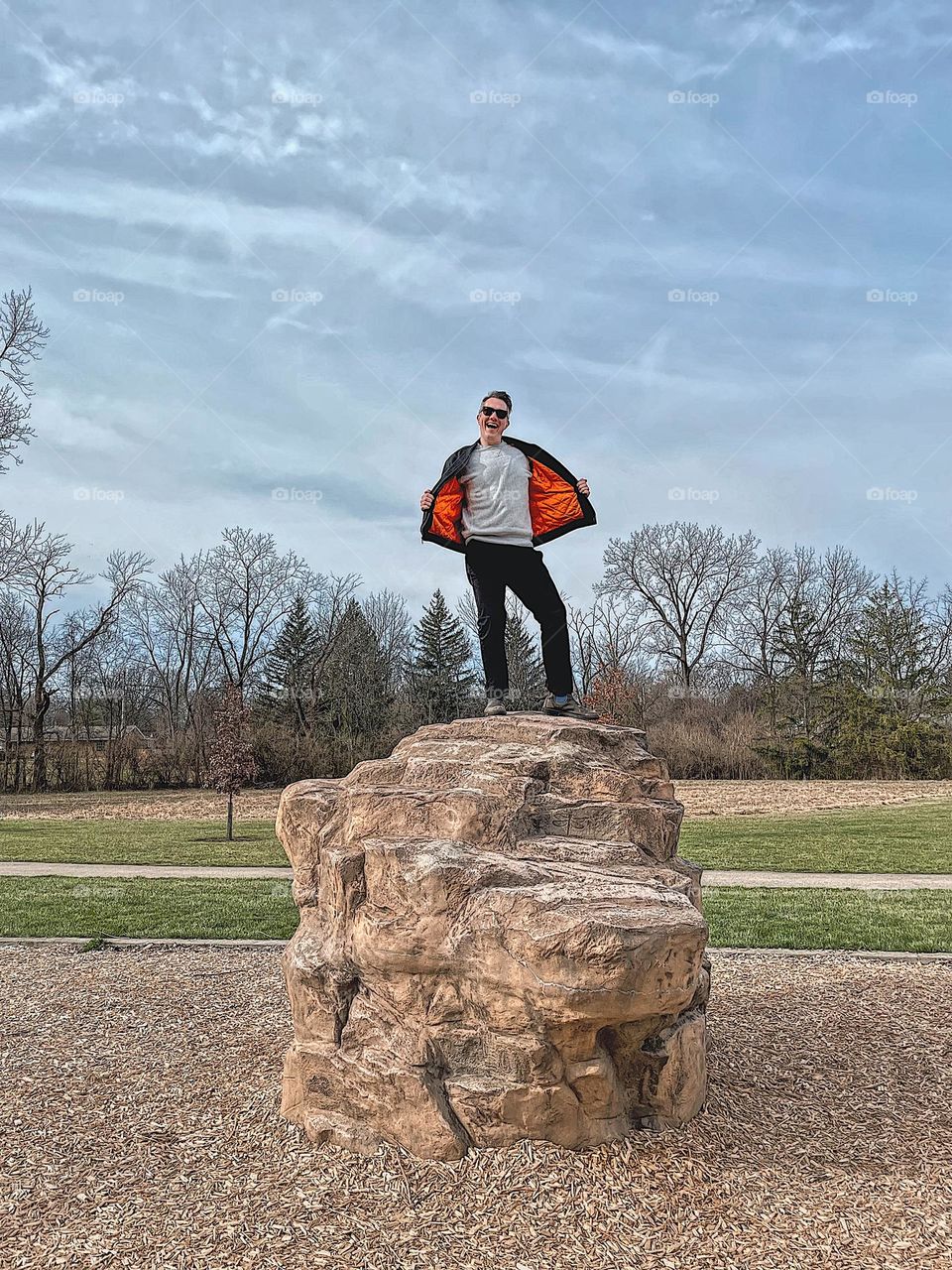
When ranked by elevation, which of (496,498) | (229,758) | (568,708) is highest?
(496,498)

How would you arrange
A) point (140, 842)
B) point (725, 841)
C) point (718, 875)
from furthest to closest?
1. point (140, 842)
2. point (725, 841)
3. point (718, 875)

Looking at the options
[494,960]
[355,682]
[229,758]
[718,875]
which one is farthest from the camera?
[355,682]

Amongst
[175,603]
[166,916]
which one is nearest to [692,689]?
[175,603]

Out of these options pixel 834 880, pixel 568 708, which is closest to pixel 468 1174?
pixel 568 708

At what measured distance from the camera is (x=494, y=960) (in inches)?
147

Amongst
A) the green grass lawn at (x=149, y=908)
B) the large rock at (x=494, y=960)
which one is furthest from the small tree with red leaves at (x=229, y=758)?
the large rock at (x=494, y=960)

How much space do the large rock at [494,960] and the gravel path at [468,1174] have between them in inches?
7.8

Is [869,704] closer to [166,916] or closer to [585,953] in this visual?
[166,916]

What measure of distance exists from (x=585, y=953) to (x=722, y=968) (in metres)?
4.48

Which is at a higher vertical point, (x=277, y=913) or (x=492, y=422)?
(x=492, y=422)

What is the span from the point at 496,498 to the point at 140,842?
15.8 metres

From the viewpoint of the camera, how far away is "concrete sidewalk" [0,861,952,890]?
12852mm

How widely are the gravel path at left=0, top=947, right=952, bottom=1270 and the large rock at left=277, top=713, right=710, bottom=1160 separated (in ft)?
0.65

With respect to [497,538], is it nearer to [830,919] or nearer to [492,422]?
[492,422]
